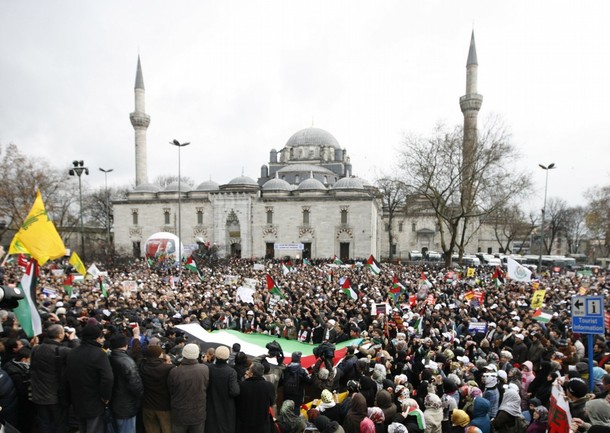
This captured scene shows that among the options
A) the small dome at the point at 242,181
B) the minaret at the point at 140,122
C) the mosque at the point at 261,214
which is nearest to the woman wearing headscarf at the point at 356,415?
the mosque at the point at 261,214

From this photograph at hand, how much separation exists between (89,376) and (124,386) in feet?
1.16

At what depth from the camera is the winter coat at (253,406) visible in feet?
14.5

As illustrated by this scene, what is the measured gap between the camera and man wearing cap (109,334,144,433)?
13.4 feet

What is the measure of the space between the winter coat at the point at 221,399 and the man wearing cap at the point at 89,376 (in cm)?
102

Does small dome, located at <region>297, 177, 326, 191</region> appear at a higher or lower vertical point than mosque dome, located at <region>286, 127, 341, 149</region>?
lower

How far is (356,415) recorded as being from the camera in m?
4.41

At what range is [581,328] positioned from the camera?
6152mm

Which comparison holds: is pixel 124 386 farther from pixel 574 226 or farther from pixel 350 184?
pixel 574 226

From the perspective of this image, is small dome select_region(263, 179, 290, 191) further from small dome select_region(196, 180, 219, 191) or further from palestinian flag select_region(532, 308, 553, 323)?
palestinian flag select_region(532, 308, 553, 323)

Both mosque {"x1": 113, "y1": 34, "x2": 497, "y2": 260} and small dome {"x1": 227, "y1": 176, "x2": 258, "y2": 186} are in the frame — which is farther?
small dome {"x1": 227, "y1": 176, "x2": 258, "y2": 186}

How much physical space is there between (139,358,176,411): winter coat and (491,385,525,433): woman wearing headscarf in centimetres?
385

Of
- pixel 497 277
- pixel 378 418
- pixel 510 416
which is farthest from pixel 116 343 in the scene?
pixel 497 277

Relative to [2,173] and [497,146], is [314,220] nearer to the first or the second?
[497,146]

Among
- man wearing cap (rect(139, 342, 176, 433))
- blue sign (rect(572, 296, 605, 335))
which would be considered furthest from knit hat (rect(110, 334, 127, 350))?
blue sign (rect(572, 296, 605, 335))
